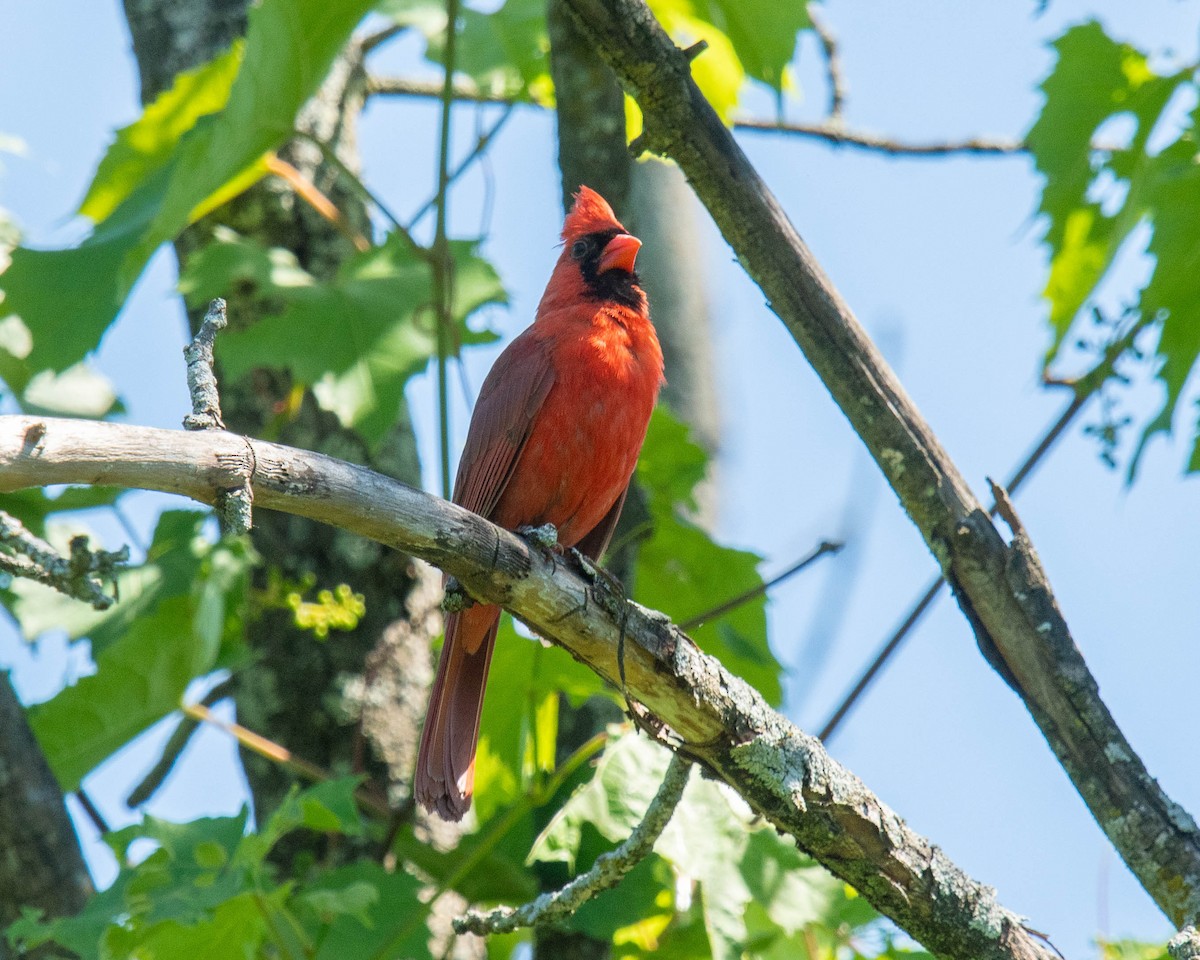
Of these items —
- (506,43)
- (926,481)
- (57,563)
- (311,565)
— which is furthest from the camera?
(311,565)

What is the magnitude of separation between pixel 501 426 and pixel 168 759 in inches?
75.4

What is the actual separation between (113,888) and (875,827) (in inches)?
73.2

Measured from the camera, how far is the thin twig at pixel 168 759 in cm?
491

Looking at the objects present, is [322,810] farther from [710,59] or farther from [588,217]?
[710,59]

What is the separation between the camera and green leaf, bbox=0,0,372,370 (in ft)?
11.2

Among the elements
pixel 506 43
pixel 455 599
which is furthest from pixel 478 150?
pixel 455 599

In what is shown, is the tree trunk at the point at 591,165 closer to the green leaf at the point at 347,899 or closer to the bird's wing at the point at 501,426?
the bird's wing at the point at 501,426

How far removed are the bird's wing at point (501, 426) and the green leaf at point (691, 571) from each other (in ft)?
1.85

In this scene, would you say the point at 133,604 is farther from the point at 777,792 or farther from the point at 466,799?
the point at 777,792

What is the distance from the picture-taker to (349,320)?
160 inches

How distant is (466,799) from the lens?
12.2 ft

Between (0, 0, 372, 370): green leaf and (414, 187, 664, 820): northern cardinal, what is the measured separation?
1.03 m

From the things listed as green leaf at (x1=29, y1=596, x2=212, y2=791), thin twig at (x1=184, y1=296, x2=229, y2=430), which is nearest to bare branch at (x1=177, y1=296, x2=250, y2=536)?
thin twig at (x1=184, y1=296, x2=229, y2=430)

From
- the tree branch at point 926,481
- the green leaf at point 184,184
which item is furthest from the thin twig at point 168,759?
the tree branch at point 926,481
